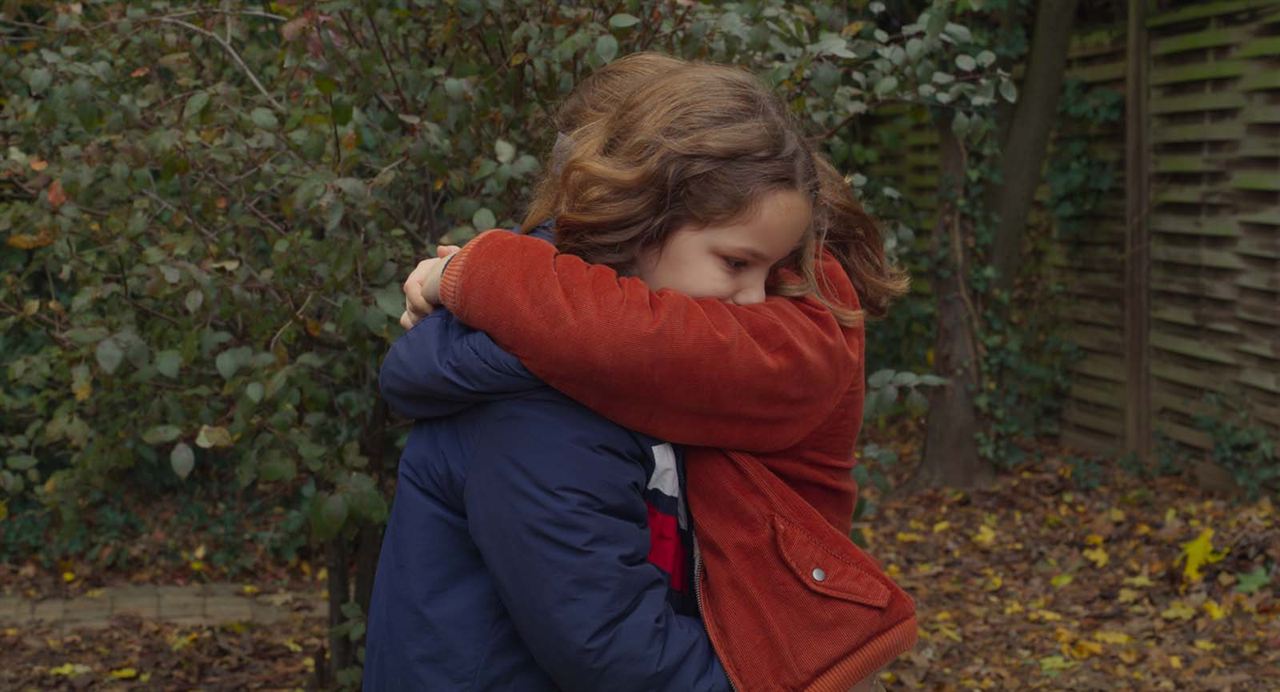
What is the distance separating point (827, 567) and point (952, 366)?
5.94 m

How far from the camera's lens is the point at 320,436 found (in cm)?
338

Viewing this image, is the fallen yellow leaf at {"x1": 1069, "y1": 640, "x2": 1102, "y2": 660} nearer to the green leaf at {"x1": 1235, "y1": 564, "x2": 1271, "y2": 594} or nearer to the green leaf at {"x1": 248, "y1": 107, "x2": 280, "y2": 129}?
the green leaf at {"x1": 1235, "y1": 564, "x2": 1271, "y2": 594}

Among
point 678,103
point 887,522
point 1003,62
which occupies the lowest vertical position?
point 887,522

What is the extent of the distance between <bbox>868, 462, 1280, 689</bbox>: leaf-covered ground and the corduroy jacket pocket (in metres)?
3.05

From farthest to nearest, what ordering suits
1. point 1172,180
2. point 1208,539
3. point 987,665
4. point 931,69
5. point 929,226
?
point 929,226 → point 1172,180 → point 1208,539 → point 987,665 → point 931,69

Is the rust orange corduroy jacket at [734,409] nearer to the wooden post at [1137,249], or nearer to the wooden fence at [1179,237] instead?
the wooden fence at [1179,237]

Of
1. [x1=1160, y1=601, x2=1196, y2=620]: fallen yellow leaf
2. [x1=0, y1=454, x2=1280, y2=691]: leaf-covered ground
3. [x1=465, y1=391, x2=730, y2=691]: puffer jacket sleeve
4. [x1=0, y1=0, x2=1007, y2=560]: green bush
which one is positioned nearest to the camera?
[x1=465, y1=391, x2=730, y2=691]: puffer jacket sleeve

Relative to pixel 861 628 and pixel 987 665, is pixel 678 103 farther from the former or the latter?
pixel 987 665

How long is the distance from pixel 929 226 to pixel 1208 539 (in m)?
3.34

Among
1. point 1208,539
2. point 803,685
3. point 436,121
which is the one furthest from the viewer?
point 1208,539

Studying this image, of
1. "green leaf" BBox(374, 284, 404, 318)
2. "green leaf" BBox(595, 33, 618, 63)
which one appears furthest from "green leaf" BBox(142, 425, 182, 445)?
"green leaf" BBox(595, 33, 618, 63)

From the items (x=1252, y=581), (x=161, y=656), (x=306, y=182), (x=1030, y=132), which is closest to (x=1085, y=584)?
(x=1252, y=581)

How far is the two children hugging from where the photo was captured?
154 cm

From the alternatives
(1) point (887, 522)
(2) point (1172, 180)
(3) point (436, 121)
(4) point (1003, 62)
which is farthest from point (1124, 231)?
(3) point (436, 121)
